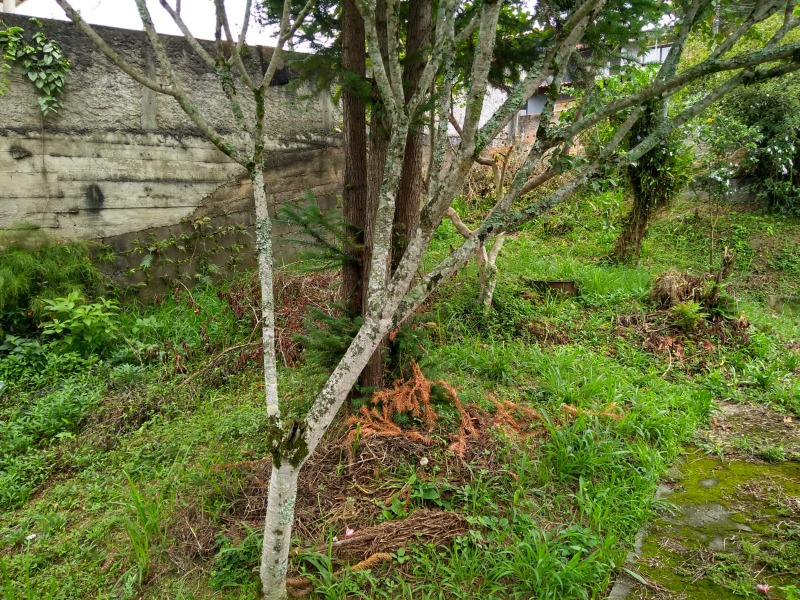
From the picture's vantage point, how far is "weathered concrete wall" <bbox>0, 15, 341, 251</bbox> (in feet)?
14.4

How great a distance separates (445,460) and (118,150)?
14.8 ft

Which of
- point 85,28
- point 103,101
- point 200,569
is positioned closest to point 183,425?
point 200,569

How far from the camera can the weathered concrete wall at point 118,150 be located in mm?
4391

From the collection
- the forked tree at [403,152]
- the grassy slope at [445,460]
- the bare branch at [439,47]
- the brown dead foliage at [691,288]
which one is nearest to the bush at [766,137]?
the brown dead foliage at [691,288]

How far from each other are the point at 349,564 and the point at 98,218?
436 cm

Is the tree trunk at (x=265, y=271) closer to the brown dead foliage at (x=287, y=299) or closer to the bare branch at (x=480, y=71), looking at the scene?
the bare branch at (x=480, y=71)

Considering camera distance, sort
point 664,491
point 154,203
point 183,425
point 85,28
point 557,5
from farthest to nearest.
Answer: point 154,203 → point 183,425 → point 557,5 → point 664,491 → point 85,28

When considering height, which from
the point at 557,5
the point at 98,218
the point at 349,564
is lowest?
the point at 349,564

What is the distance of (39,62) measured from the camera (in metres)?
4.37

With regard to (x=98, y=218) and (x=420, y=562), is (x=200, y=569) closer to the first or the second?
(x=420, y=562)

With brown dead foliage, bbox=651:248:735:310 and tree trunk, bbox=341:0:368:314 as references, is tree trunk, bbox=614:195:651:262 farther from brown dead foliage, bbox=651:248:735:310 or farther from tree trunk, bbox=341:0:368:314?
tree trunk, bbox=341:0:368:314

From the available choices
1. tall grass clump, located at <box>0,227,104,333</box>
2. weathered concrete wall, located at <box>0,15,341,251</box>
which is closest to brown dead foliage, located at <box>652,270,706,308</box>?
weathered concrete wall, located at <box>0,15,341,251</box>

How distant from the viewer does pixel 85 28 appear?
2.00 m

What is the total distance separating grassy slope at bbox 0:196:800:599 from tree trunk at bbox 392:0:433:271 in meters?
0.65
